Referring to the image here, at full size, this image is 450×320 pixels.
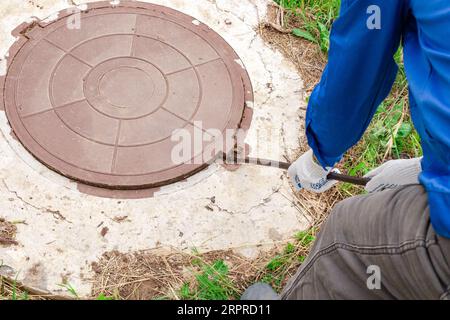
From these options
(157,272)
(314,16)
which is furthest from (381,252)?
(314,16)

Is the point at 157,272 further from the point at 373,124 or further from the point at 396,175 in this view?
the point at 373,124

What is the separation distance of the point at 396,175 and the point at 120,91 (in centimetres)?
127

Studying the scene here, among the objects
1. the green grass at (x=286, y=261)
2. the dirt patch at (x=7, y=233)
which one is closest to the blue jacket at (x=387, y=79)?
the green grass at (x=286, y=261)

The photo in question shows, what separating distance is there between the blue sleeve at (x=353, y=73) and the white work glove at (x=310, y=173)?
7.2 inches

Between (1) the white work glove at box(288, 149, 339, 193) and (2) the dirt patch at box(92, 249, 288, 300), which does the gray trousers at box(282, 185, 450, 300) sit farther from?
(2) the dirt patch at box(92, 249, 288, 300)

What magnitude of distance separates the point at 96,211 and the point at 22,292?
1.34 feet

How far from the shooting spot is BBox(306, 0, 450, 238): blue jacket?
108 centimetres

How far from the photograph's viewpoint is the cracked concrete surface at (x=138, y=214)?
79.7 inches

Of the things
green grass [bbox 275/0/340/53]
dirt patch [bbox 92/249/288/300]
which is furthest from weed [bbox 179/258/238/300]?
green grass [bbox 275/0/340/53]

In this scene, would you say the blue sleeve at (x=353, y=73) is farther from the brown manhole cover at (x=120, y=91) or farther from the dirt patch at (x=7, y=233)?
the dirt patch at (x=7, y=233)

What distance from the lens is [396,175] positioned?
70.2 inches

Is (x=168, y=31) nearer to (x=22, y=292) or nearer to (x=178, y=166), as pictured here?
(x=178, y=166)

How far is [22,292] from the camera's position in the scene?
6.34ft

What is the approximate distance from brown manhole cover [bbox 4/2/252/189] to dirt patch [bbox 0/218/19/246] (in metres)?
0.29
